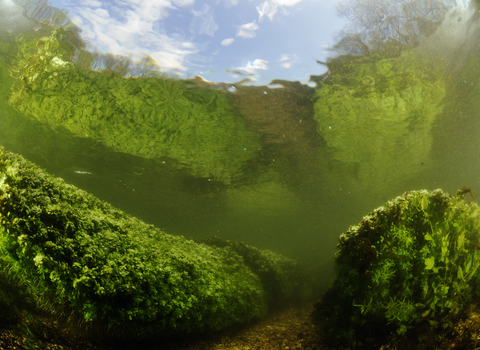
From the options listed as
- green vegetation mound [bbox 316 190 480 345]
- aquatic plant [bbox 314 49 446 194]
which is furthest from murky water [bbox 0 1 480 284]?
green vegetation mound [bbox 316 190 480 345]

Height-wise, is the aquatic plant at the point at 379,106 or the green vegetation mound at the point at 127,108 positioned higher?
the aquatic plant at the point at 379,106

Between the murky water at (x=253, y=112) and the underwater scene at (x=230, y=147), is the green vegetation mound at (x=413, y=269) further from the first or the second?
the murky water at (x=253, y=112)

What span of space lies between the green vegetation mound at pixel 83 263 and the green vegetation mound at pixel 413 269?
3.91 meters

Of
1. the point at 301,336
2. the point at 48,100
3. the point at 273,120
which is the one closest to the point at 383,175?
the point at 273,120

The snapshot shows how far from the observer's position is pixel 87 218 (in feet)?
15.4

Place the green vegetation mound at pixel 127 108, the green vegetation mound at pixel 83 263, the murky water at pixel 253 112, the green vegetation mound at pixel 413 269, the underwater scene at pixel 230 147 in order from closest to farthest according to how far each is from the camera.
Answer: the green vegetation mound at pixel 83 263, the underwater scene at pixel 230 147, the green vegetation mound at pixel 413 269, the murky water at pixel 253 112, the green vegetation mound at pixel 127 108

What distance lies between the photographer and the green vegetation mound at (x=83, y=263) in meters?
3.64

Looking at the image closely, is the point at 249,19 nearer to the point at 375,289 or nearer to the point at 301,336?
the point at 375,289

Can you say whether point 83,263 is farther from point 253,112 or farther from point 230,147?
point 230,147

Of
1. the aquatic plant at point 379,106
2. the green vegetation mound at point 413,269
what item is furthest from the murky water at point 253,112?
the green vegetation mound at point 413,269

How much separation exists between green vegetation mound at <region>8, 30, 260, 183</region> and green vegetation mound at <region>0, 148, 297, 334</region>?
7.02 meters

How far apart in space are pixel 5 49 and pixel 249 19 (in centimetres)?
1041

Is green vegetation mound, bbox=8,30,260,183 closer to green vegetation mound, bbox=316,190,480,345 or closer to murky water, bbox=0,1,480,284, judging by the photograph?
murky water, bbox=0,1,480,284

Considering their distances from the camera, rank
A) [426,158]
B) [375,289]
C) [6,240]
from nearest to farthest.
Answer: [6,240]
[375,289]
[426,158]
